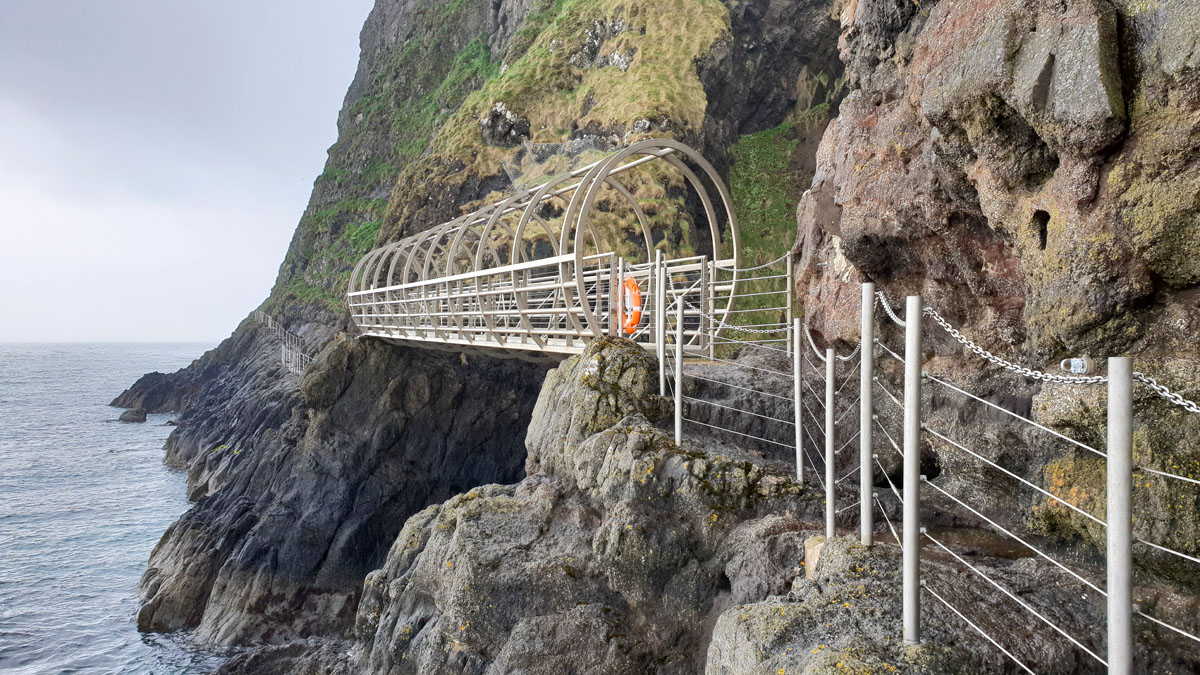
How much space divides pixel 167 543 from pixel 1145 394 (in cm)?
2032

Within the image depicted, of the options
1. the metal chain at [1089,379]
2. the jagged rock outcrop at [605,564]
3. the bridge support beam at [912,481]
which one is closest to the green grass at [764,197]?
the jagged rock outcrop at [605,564]

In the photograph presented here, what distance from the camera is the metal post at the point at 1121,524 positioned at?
2.08 m

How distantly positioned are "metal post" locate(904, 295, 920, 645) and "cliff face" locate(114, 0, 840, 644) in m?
13.7

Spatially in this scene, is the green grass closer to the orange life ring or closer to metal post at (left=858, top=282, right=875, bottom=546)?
the orange life ring

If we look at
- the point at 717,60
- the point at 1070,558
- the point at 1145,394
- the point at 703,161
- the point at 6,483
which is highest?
the point at 717,60

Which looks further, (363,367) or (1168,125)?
(363,367)

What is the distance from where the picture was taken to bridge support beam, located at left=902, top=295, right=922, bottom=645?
303 cm

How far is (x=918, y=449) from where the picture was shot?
311cm

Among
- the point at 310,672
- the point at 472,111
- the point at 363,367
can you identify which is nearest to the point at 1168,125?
the point at 310,672

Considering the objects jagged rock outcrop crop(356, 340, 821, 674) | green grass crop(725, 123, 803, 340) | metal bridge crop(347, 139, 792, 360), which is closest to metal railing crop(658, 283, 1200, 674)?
jagged rock outcrop crop(356, 340, 821, 674)

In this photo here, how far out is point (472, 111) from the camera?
28578 millimetres

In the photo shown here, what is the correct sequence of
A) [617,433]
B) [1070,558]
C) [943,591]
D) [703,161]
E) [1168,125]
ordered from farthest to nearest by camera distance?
[703,161]
[617,433]
[1070,558]
[943,591]
[1168,125]

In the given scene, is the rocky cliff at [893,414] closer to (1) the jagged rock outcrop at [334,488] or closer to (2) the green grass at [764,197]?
(1) the jagged rock outcrop at [334,488]

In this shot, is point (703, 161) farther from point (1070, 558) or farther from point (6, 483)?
point (6, 483)
